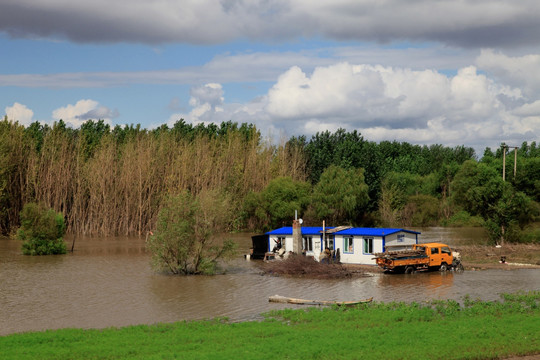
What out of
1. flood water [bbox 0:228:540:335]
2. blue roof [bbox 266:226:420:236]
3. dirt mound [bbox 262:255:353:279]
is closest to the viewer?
flood water [bbox 0:228:540:335]

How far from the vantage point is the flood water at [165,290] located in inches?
1097

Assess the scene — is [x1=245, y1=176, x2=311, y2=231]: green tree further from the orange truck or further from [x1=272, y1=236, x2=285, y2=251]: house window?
the orange truck

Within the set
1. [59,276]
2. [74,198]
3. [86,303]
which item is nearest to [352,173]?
[74,198]

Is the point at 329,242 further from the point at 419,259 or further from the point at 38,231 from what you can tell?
the point at 38,231

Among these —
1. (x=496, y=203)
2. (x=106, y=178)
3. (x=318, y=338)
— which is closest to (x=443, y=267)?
(x=318, y=338)

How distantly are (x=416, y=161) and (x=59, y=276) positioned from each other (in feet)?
373

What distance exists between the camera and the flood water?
27.9 metres

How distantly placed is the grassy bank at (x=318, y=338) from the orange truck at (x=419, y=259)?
52.0 ft

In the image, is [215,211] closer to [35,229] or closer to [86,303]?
[86,303]

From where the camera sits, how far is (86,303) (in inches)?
1232

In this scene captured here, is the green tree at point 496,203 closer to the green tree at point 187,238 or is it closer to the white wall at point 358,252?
the white wall at point 358,252

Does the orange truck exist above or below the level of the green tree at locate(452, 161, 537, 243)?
below

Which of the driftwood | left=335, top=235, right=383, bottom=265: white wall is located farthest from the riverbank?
the driftwood

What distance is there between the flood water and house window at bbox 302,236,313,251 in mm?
4256
